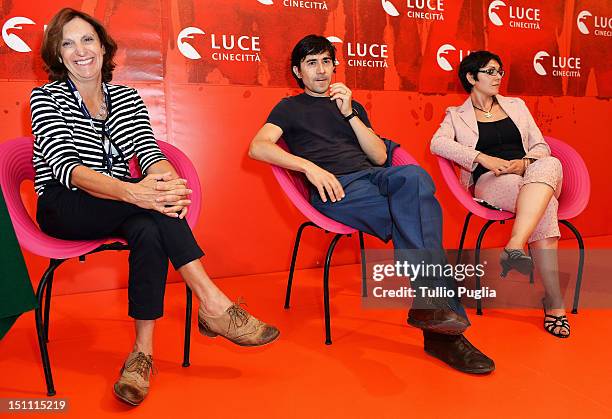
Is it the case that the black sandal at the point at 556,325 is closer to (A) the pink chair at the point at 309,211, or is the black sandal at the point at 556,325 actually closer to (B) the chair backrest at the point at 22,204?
(A) the pink chair at the point at 309,211

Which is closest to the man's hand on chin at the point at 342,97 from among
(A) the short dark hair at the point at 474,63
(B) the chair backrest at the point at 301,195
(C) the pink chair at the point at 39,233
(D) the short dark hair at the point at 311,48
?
(D) the short dark hair at the point at 311,48

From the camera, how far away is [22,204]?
2.01 metres

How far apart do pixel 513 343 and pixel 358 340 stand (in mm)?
607

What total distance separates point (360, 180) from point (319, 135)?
1.05 ft

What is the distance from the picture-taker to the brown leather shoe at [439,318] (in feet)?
6.02

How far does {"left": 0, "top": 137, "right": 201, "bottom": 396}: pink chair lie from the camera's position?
6.06 ft

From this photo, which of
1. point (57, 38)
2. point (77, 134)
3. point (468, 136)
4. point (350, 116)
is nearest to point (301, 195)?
point (350, 116)

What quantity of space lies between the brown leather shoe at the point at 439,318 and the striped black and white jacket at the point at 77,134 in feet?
3.63

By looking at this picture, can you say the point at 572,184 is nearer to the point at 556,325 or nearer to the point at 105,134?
the point at 556,325

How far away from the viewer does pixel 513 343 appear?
2234 millimetres

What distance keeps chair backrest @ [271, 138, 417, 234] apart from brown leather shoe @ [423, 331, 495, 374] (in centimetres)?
53

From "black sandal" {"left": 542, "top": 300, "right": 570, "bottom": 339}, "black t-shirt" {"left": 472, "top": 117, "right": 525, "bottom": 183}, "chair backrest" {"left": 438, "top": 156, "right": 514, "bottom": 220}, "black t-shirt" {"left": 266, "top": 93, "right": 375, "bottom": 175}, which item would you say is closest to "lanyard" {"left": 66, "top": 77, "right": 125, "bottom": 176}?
"black t-shirt" {"left": 266, "top": 93, "right": 375, "bottom": 175}

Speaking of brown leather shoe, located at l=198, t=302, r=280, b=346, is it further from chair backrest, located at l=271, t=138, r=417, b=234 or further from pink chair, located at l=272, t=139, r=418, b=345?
chair backrest, located at l=271, t=138, r=417, b=234

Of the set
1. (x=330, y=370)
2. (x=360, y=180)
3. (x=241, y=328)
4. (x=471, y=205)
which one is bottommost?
(x=330, y=370)
